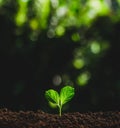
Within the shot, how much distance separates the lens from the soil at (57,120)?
8.39 feet

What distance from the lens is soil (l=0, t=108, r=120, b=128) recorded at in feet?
8.39

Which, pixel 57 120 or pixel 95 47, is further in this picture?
pixel 95 47

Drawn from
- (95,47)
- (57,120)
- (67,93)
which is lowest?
(57,120)

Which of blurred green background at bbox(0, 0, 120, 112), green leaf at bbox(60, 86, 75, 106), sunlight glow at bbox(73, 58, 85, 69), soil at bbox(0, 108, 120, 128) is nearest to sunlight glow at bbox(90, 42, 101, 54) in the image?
blurred green background at bbox(0, 0, 120, 112)

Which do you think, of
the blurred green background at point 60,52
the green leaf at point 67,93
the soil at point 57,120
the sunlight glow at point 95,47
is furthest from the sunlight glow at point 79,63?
the soil at point 57,120

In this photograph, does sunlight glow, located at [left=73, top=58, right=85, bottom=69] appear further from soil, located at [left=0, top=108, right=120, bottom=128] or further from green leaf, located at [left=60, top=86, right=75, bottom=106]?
soil, located at [left=0, top=108, right=120, bottom=128]

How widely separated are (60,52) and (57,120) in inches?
96.6

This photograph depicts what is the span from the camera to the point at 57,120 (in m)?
2.73

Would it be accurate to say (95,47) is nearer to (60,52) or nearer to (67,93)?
(60,52)

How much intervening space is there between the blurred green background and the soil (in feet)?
6.54

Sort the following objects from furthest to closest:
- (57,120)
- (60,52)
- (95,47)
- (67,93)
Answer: (60,52), (95,47), (67,93), (57,120)

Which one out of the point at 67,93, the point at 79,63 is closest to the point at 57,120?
the point at 67,93

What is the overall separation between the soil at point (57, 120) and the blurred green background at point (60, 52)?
1994mm

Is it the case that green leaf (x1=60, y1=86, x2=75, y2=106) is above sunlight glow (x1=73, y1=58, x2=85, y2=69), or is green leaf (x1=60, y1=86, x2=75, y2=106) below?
below
